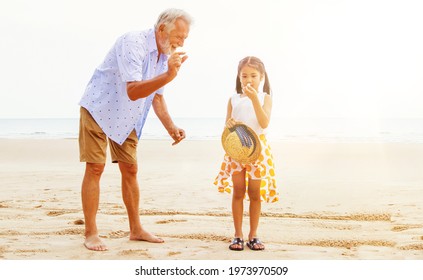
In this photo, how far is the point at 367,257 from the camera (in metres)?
3.61

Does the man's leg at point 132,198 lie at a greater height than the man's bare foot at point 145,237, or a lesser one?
greater

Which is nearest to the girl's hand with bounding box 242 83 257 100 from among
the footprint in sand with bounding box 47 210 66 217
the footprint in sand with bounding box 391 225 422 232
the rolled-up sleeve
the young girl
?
the young girl

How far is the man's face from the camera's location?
356cm

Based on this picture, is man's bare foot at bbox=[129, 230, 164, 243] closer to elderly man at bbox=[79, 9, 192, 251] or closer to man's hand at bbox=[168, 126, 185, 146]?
elderly man at bbox=[79, 9, 192, 251]

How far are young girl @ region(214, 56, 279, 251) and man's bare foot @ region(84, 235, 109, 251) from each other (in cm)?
90

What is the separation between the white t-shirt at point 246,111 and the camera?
3.92m

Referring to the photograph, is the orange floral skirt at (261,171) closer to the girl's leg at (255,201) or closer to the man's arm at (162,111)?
the girl's leg at (255,201)

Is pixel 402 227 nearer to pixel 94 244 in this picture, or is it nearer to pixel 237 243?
pixel 237 243

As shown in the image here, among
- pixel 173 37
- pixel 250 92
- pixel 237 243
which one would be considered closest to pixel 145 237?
pixel 237 243

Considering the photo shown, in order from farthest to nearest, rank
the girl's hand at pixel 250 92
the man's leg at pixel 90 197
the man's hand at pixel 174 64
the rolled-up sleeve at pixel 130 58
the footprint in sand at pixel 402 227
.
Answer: the footprint in sand at pixel 402 227 < the man's leg at pixel 90 197 < the girl's hand at pixel 250 92 < the rolled-up sleeve at pixel 130 58 < the man's hand at pixel 174 64

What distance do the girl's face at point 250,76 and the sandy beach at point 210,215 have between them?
3.93 feet

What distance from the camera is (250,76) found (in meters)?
3.84

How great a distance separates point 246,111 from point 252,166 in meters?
0.43

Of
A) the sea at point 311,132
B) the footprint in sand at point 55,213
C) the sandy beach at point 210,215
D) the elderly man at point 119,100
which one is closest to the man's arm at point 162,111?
the elderly man at point 119,100
